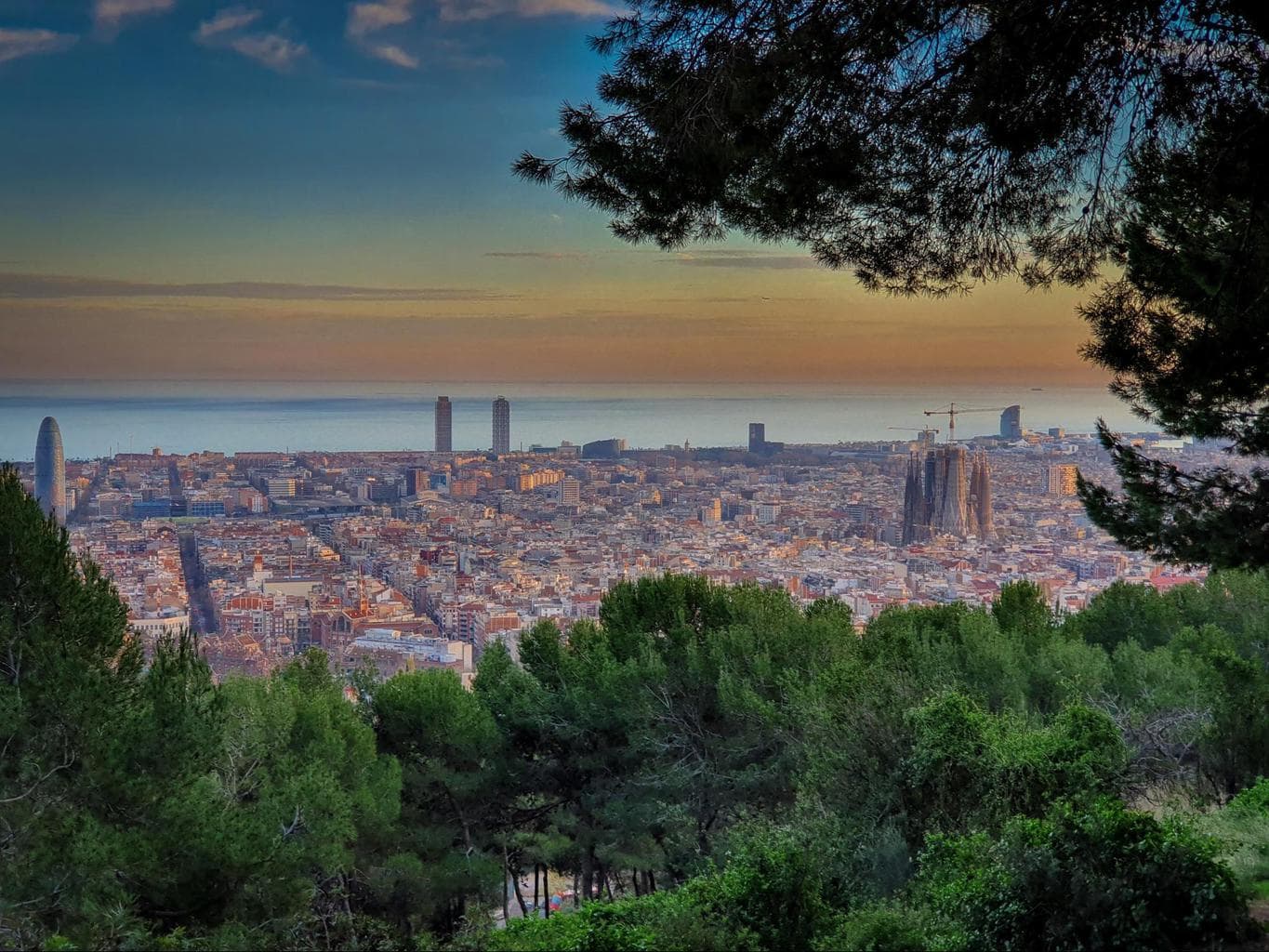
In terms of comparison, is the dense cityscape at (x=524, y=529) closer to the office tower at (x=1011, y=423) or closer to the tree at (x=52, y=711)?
the office tower at (x=1011, y=423)

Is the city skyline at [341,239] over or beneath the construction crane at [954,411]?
over

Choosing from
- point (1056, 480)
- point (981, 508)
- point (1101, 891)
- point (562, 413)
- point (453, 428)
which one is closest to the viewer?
point (1101, 891)

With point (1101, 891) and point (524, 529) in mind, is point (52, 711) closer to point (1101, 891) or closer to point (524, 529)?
point (1101, 891)

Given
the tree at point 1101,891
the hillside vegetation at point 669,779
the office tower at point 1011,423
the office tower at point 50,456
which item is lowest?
the hillside vegetation at point 669,779

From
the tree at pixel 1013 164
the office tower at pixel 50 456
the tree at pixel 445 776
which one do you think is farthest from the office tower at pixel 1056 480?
the tree at pixel 1013 164

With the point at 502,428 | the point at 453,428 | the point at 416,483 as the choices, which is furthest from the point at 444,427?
the point at 416,483

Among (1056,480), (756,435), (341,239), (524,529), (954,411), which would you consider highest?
(341,239)

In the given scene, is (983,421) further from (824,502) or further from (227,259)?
(227,259)
